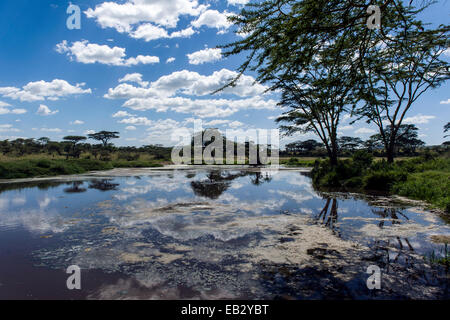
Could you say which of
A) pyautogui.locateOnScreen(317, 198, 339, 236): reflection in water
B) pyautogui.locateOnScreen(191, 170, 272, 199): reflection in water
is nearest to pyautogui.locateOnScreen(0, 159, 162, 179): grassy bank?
pyautogui.locateOnScreen(191, 170, 272, 199): reflection in water

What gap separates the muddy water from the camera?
2.86 m

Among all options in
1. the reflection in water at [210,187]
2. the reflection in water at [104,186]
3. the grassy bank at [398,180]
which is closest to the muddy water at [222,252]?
the grassy bank at [398,180]

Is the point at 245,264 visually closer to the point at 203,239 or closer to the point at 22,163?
the point at 203,239

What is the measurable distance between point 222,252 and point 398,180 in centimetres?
1029

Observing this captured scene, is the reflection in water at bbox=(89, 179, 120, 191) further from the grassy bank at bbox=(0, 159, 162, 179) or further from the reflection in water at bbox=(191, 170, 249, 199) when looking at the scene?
the grassy bank at bbox=(0, 159, 162, 179)

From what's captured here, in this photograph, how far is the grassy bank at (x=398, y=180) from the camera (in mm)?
8188

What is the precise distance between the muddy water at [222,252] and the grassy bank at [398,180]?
5.56 feet

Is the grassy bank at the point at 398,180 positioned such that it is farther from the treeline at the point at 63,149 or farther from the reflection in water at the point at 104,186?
the treeline at the point at 63,149

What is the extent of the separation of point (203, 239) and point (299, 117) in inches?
691

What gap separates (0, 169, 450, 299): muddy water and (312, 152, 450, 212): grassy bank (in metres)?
1.70

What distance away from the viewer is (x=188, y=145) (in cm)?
5494

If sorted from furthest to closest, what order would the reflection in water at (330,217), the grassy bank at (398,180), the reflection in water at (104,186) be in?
the reflection in water at (104,186)
the grassy bank at (398,180)
the reflection in water at (330,217)
